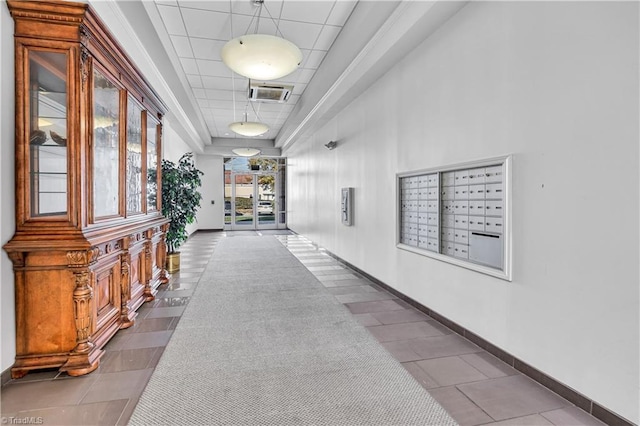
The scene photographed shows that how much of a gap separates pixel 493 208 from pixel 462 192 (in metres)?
0.47

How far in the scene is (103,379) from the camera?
2496 mm

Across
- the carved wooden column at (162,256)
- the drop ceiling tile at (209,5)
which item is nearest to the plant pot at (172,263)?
the carved wooden column at (162,256)

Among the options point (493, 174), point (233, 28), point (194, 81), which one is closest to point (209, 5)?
point (233, 28)

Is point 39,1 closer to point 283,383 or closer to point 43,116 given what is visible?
point 43,116

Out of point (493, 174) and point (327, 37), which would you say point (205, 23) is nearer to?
point (327, 37)

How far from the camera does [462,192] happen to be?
10.9ft

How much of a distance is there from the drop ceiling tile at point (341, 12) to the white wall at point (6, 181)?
336cm

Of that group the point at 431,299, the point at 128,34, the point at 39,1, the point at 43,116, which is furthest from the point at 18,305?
the point at 431,299

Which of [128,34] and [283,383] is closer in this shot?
[283,383]

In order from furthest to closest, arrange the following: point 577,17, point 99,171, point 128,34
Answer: point 128,34
point 99,171
point 577,17

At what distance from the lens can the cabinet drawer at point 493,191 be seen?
281cm

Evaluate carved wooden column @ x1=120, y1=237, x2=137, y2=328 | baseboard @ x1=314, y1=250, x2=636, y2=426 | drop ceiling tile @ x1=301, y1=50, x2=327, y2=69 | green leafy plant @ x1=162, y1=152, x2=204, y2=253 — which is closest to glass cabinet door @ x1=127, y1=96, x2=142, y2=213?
carved wooden column @ x1=120, y1=237, x2=137, y2=328

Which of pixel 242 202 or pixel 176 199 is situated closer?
pixel 176 199

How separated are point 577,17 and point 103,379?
416 centimetres
